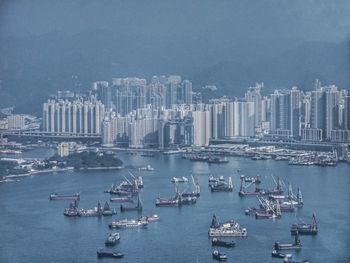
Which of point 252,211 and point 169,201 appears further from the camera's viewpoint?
point 169,201

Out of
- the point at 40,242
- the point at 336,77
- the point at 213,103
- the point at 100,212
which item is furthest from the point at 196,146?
the point at 40,242

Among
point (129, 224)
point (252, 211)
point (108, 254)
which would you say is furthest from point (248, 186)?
point (108, 254)

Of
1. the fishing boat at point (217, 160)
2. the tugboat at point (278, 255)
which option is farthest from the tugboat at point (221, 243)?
the fishing boat at point (217, 160)

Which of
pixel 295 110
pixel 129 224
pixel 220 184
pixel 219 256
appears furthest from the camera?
pixel 295 110

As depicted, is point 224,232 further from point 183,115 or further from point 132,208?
point 183,115

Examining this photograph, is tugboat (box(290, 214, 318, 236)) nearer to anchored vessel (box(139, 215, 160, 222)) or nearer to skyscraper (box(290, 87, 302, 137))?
anchored vessel (box(139, 215, 160, 222))

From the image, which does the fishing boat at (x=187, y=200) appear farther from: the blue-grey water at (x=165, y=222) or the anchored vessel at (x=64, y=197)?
the anchored vessel at (x=64, y=197)
